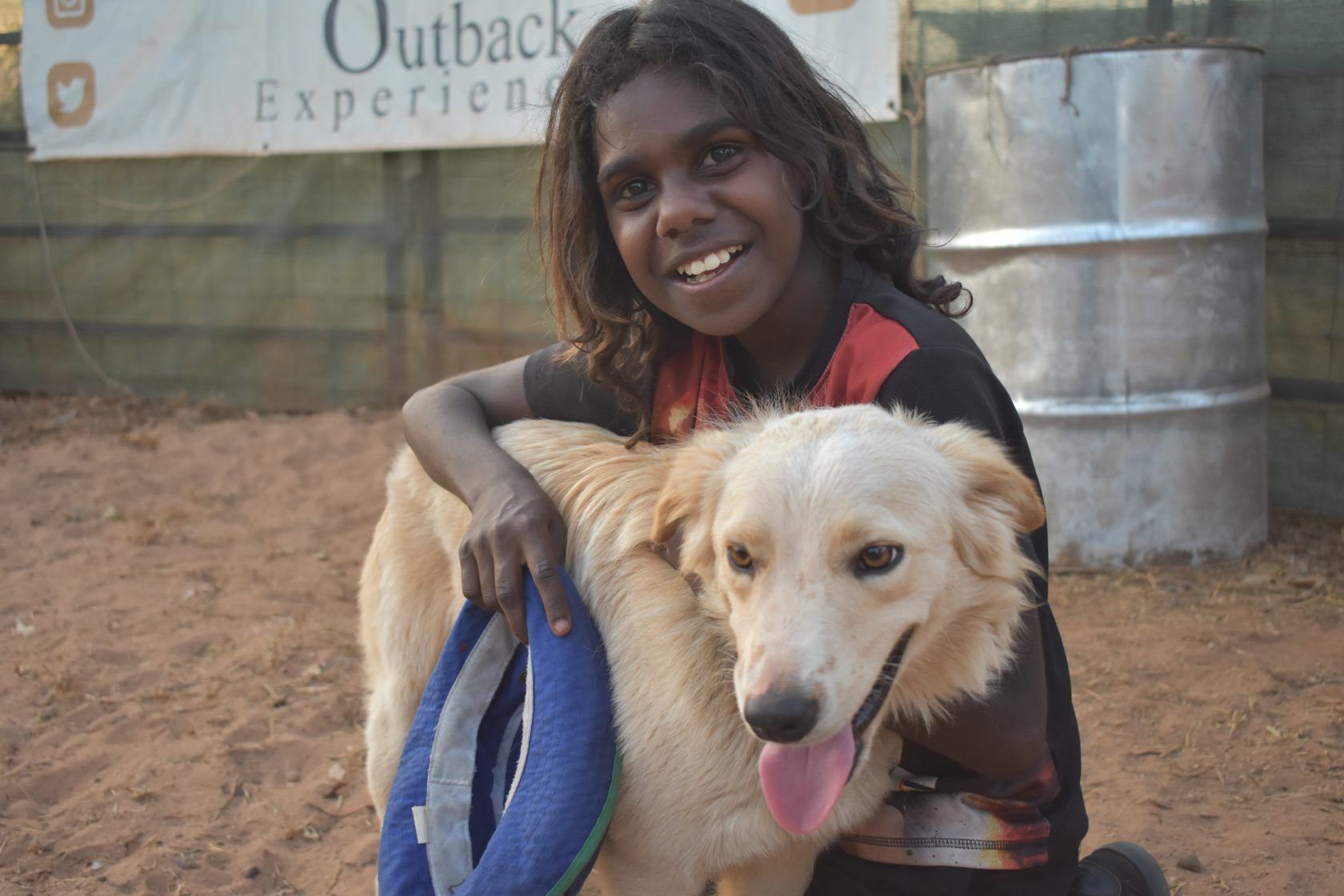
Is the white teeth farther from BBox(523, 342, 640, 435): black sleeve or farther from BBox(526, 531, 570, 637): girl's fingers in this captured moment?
BBox(526, 531, 570, 637): girl's fingers

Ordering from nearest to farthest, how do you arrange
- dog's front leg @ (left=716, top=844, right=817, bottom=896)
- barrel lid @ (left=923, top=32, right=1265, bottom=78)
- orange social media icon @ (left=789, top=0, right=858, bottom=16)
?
dog's front leg @ (left=716, top=844, right=817, bottom=896) → barrel lid @ (left=923, top=32, right=1265, bottom=78) → orange social media icon @ (left=789, top=0, right=858, bottom=16)

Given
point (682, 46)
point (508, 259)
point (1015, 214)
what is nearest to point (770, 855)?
point (682, 46)

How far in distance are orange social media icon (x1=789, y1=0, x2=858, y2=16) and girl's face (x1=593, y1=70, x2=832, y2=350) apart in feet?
13.1

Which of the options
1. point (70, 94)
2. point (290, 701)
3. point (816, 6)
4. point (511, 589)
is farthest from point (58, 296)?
point (511, 589)

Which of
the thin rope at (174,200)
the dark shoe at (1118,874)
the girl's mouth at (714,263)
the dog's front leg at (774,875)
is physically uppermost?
the thin rope at (174,200)

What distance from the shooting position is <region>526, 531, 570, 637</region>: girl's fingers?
6.70 feet

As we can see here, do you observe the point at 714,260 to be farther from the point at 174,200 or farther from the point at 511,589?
the point at 174,200

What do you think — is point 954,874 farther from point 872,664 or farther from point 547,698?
point 547,698

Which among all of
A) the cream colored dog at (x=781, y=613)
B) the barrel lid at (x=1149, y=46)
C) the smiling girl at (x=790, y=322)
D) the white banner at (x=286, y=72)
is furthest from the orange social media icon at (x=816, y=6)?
the cream colored dog at (x=781, y=613)

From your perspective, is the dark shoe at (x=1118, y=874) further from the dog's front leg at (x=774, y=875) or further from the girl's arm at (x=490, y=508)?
the girl's arm at (x=490, y=508)

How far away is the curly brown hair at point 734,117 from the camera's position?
215 centimetres

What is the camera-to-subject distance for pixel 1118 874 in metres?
2.37

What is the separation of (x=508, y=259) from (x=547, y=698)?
18.7 feet

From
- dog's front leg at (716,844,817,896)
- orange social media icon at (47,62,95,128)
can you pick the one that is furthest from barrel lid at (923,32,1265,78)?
orange social media icon at (47,62,95,128)
